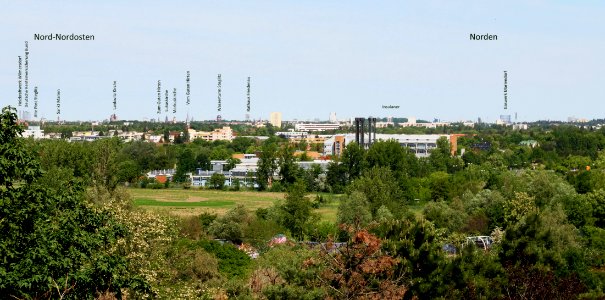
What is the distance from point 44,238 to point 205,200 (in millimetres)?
61104

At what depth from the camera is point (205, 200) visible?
75.5 meters

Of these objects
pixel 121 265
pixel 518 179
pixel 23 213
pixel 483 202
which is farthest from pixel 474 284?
pixel 518 179

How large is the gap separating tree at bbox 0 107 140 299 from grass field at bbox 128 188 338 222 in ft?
148

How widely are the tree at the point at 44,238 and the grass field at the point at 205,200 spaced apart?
45.1m

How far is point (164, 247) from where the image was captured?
26656 millimetres

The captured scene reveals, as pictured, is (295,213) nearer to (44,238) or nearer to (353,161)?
(353,161)

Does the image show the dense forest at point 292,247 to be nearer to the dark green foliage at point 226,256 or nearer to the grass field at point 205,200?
the dark green foliage at point 226,256

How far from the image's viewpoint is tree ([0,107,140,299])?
1431 cm

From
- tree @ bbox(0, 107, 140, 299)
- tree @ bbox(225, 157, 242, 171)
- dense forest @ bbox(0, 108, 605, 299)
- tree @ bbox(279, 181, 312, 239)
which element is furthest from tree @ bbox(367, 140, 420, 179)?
tree @ bbox(0, 107, 140, 299)

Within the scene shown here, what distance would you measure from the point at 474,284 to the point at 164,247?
913 cm

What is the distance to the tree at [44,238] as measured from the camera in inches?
563

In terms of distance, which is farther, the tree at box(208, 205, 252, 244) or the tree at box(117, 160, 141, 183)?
the tree at box(117, 160, 141, 183)

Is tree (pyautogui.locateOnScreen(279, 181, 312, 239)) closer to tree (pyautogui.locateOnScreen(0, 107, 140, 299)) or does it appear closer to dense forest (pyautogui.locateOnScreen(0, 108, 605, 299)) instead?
dense forest (pyautogui.locateOnScreen(0, 108, 605, 299))

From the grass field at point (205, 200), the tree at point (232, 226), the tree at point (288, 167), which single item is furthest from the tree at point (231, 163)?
the tree at point (232, 226)
